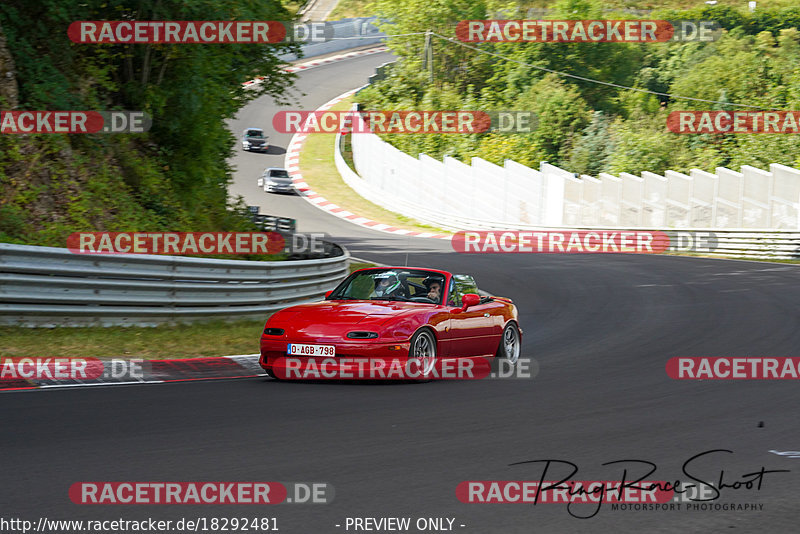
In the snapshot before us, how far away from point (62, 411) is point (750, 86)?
53719 millimetres

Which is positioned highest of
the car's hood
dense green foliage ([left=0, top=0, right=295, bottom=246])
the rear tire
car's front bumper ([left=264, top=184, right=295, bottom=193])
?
dense green foliage ([left=0, top=0, right=295, bottom=246])

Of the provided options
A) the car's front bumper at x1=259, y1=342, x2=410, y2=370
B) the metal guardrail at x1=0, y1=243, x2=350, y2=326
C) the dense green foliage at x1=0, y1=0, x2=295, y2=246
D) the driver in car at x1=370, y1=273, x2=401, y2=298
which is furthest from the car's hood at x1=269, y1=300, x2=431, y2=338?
the dense green foliage at x1=0, y1=0, x2=295, y2=246

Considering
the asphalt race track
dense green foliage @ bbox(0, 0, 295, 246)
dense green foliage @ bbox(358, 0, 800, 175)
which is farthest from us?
dense green foliage @ bbox(358, 0, 800, 175)

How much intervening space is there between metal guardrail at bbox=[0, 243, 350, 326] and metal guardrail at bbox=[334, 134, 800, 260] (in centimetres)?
1929

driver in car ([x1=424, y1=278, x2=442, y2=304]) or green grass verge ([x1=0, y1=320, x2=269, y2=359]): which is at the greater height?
driver in car ([x1=424, y1=278, x2=442, y2=304])

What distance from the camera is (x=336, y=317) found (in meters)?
10.1

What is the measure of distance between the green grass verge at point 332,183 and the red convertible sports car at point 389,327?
98.0 ft

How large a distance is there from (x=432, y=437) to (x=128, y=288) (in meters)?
6.77

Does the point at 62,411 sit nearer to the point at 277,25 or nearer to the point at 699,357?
the point at 699,357

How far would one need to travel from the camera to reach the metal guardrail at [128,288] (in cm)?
1159

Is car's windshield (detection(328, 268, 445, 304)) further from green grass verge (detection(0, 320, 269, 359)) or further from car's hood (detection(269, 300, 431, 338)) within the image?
green grass verge (detection(0, 320, 269, 359))

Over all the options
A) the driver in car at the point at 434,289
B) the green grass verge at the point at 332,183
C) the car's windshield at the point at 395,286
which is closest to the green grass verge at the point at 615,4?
the green grass verge at the point at 332,183

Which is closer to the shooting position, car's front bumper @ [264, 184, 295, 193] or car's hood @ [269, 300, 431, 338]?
car's hood @ [269, 300, 431, 338]

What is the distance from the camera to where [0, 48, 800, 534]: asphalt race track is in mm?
5250
